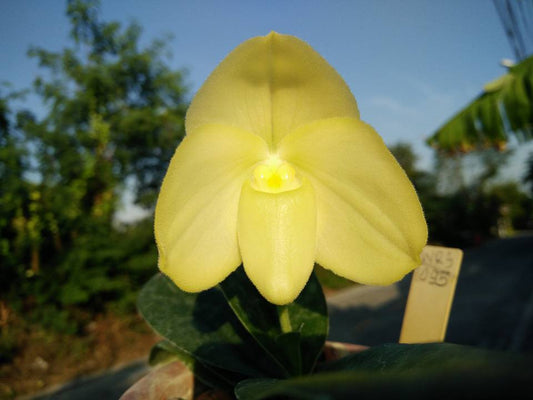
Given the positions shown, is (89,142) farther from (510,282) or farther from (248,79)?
(510,282)

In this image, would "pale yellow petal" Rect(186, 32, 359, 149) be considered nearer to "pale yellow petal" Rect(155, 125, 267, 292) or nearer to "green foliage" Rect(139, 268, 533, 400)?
"pale yellow petal" Rect(155, 125, 267, 292)

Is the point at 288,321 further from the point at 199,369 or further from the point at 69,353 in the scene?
the point at 69,353

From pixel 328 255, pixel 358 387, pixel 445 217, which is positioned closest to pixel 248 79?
pixel 328 255

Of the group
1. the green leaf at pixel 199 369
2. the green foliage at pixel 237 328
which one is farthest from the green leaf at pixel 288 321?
the green leaf at pixel 199 369

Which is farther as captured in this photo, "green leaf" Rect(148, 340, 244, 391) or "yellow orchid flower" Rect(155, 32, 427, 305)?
"green leaf" Rect(148, 340, 244, 391)

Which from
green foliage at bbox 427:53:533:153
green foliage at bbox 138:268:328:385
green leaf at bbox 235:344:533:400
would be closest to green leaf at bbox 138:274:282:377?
green foliage at bbox 138:268:328:385
